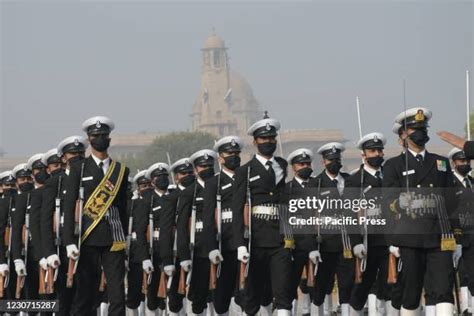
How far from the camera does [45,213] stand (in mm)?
18438

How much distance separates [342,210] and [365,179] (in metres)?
0.64

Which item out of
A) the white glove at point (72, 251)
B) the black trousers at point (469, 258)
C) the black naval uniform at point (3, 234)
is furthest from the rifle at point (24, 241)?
the black trousers at point (469, 258)

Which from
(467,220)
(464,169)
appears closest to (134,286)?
(464,169)

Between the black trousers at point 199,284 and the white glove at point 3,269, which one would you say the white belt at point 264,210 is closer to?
the black trousers at point 199,284

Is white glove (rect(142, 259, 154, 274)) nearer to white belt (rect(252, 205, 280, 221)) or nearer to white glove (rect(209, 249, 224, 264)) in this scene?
white glove (rect(209, 249, 224, 264))

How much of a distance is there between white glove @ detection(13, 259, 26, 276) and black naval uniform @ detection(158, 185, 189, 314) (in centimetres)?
197

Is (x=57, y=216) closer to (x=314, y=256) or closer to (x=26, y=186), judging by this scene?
(x=26, y=186)

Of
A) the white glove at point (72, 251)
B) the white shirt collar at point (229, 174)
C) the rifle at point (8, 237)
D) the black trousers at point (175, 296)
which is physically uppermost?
the white shirt collar at point (229, 174)

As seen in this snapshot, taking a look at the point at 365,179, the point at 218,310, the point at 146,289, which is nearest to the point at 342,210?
the point at 365,179

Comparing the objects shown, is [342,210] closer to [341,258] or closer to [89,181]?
[341,258]

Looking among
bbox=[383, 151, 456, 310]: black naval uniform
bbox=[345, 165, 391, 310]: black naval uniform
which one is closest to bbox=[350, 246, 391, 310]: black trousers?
bbox=[345, 165, 391, 310]: black naval uniform

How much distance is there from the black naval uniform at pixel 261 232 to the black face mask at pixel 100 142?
5.66ft

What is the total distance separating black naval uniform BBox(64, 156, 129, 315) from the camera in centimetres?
1717

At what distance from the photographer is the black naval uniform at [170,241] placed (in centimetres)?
2150
